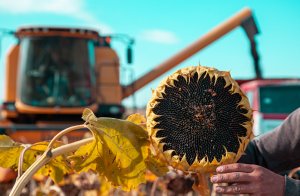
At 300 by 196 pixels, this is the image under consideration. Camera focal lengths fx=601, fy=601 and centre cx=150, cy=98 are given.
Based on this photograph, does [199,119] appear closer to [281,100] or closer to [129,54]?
[129,54]

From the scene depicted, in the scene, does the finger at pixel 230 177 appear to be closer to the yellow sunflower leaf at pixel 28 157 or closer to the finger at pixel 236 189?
the finger at pixel 236 189

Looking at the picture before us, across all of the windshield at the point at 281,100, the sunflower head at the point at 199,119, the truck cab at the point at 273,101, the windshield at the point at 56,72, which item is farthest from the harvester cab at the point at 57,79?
the sunflower head at the point at 199,119

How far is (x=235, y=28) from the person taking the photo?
10836 mm

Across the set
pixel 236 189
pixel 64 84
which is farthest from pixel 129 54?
pixel 236 189

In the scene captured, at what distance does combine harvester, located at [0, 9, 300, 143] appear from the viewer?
7441 millimetres

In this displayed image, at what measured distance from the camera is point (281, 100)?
8125 mm

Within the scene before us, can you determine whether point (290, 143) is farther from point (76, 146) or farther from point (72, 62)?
point (72, 62)

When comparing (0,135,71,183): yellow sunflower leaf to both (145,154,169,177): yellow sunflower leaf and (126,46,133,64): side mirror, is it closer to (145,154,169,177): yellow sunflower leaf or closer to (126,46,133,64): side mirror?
(145,154,169,177): yellow sunflower leaf

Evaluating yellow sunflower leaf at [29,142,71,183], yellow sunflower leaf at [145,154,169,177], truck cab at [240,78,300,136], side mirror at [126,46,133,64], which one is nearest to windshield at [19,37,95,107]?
side mirror at [126,46,133,64]

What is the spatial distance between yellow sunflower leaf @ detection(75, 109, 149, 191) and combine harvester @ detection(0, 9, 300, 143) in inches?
228

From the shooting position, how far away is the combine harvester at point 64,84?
24.4ft

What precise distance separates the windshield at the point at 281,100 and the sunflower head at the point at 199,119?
702cm

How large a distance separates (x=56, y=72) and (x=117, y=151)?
6331mm

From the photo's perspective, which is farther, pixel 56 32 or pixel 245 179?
pixel 56 32
